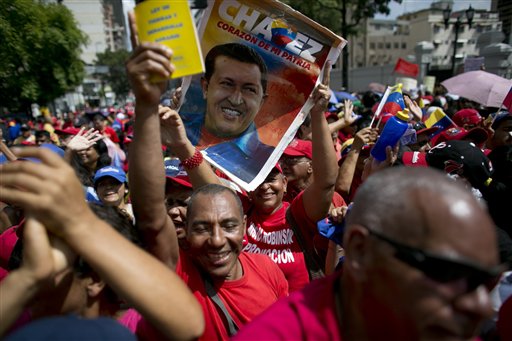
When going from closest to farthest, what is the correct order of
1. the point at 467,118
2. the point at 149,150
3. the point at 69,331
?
the point at 69,331, the point at 149,150, the point at 467,118

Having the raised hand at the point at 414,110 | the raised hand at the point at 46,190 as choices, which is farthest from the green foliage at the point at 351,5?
the raised hand at the point at 46,190

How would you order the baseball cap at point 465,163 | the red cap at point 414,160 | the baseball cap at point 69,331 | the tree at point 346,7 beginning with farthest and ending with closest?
the tree at point 346,7 < the red cap at point 414,160 < the baseball cap at point 465,163 < the baseball cap at point 69,331

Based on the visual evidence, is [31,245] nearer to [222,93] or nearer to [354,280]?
[354,280]

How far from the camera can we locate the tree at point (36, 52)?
15906 mm

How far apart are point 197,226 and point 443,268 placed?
1298 millimetres

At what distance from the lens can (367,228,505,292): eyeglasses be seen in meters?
1.05

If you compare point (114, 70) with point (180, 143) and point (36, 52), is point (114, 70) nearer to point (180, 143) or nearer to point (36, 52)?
point (36, 52)

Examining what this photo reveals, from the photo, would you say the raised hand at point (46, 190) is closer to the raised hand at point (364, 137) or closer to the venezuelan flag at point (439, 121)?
the raised hand at point (364, 137)

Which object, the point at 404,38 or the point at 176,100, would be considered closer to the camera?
the point at 176,100

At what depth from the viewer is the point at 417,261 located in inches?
41.9

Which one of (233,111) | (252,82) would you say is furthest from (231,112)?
(252,82)

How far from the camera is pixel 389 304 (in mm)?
1125

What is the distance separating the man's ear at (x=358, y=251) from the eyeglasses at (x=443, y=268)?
119mm

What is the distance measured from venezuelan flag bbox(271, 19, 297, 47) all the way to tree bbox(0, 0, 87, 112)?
15.6m
